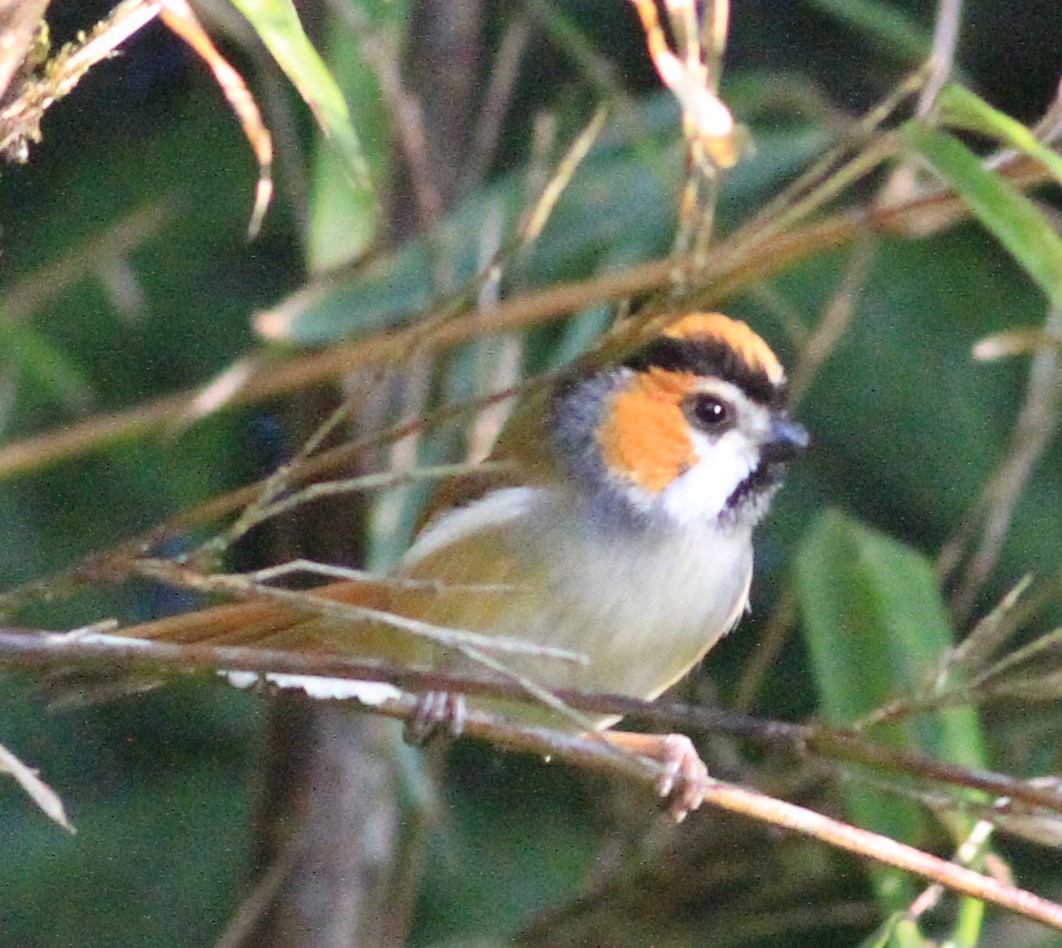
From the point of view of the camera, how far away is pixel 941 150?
1.10m

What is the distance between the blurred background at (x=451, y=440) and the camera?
5.53ft

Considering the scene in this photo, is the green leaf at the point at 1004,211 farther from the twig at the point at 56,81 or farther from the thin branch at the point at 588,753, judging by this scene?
the twig at the point at 56,81

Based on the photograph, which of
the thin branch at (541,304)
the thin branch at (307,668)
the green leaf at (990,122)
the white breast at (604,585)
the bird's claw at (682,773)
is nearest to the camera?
the thin branch at (307,668)

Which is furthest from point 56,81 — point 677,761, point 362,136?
point 677,761

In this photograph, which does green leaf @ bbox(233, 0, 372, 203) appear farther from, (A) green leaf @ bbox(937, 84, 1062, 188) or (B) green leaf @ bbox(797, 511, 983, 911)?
(B) green leaf @ bbox(797, 511, 983, 911)

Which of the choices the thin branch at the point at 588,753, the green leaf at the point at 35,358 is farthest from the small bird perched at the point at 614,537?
the thin branch at the point at 588,753

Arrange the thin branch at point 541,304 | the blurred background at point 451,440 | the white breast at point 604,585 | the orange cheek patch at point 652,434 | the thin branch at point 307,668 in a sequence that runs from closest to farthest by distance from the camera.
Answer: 1. the thin branch at point 307,668
2. the thin branch at point 541,304
3. the white breast at point 604,585
4. the orange cheek patch at point 652,434
5. the blurred background at point 451,440

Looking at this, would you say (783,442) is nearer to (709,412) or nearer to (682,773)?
(709,412)

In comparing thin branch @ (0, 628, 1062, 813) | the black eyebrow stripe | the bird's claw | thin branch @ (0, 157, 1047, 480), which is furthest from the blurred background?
thin branch @ (0, 628, 1062, 813)

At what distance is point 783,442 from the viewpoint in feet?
5.12

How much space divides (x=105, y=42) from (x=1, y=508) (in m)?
1.13

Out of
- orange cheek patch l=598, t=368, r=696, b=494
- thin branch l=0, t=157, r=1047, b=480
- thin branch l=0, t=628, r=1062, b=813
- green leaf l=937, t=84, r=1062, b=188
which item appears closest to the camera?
thin branch l=0, t=628, r=1062, b=813

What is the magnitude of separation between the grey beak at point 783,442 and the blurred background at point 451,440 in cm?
16

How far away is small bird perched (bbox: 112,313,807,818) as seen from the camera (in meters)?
1.45
